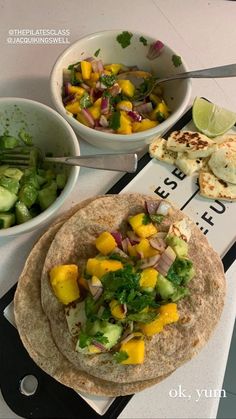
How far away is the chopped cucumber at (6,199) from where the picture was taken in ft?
3.82

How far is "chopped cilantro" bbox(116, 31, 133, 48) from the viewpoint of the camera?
57.7 inches

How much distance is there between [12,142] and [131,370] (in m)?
0.72

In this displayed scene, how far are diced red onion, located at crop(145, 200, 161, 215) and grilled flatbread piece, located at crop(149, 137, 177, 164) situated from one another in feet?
0.67

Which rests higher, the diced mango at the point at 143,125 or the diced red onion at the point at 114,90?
the diced red onion at the point at 114,90

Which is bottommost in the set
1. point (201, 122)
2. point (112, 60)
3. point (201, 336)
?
point (201, 336)

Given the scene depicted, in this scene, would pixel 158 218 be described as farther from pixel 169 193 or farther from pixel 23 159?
pixel 23 159

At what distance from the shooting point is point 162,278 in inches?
43.2

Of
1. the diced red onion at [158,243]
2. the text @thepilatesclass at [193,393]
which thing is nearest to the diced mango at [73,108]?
the diced red onion at [158,243]

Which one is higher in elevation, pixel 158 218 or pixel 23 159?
pixel 23 159

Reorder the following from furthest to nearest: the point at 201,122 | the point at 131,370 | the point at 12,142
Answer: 1. the point at 201,122
2. the point at 12,142
3. the point at 131,370

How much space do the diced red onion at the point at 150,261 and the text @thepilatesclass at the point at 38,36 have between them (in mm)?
1025

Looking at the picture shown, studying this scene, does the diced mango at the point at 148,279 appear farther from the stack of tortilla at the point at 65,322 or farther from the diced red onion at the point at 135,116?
the diced red onion at the point at 135,116

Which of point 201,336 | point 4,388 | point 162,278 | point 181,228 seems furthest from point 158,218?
point 4,388

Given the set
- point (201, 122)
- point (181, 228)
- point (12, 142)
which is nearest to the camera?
point (181, 228)
